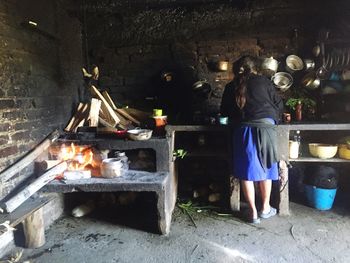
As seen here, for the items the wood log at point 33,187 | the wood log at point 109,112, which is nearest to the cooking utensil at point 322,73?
the wood log at point 109,112

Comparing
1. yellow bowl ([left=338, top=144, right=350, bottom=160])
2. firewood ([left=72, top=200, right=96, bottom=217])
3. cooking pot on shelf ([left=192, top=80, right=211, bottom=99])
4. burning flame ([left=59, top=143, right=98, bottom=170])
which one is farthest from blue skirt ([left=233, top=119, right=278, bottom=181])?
firewood ([left=72, top=200, right=96, bottom=217])

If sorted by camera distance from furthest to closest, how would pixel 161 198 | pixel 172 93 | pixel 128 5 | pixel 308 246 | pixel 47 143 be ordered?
pixel 172 93 → pixel 128 5 → pixel 47 143 → pixel 161 198 → pixel 308 246

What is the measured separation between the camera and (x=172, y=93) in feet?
18.3

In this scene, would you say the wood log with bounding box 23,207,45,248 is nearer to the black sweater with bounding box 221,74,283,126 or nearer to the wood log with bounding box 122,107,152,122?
the wood log with bounding box 122,107,152,122

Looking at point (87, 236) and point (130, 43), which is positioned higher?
point (130, 43)

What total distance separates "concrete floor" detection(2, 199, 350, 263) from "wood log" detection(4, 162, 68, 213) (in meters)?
0.65

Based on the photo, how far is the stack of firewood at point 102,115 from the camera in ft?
16.0

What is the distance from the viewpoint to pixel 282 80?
17.4 ft

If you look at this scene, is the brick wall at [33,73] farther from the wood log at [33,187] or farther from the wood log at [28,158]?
the wood log at [33,187]

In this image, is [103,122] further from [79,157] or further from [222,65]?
[222,65]

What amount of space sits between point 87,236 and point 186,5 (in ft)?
12.4

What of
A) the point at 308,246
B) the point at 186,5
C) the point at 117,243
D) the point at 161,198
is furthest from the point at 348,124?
the point at 117,243

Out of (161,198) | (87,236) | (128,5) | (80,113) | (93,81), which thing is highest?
(128,5)

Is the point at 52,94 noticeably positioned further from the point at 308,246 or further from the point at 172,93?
the point at 308,246
